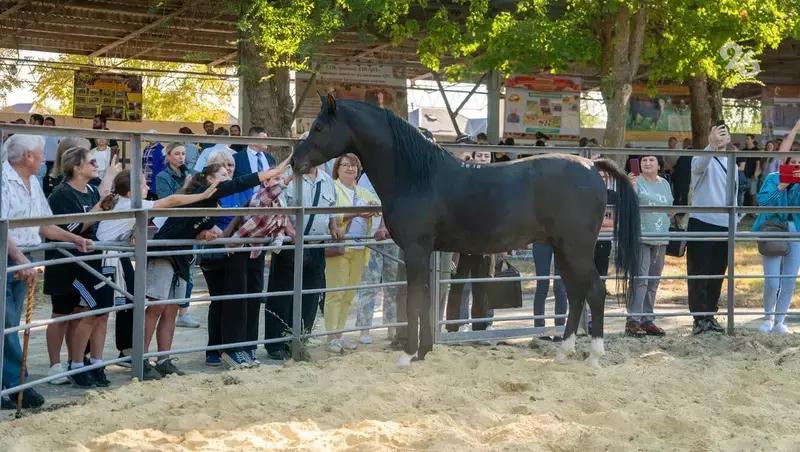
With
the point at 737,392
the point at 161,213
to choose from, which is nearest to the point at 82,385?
the point at 161,213

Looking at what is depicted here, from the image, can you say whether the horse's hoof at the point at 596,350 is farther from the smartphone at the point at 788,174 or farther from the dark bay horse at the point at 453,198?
the smartphone at the point at 788,174

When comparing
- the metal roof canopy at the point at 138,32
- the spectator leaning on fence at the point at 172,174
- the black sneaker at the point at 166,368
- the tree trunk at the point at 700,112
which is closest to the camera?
the black sneaker at the point at 166,368

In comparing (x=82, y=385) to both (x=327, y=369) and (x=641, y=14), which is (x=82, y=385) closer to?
(x=327, y=369)

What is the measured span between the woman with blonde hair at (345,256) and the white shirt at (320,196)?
0.18 metres

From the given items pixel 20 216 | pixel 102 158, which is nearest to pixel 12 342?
pixel 20 216

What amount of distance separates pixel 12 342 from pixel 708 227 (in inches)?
233

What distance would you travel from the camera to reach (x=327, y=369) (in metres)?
6.63

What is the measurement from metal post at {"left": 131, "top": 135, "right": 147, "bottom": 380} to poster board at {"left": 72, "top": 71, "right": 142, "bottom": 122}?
54.4 feet

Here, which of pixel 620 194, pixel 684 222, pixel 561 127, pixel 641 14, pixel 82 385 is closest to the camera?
pixel 82 385

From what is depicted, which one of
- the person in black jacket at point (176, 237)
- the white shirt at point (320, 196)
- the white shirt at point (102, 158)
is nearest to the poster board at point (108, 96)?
the white shirt at point (102, 158)

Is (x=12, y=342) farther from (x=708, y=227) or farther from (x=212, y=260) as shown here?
(x=708, y=227)

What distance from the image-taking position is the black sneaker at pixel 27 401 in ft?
18.5

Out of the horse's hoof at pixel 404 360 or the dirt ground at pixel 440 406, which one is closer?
the dirt ground at pixel 440 406

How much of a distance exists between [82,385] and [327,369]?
1485mm
